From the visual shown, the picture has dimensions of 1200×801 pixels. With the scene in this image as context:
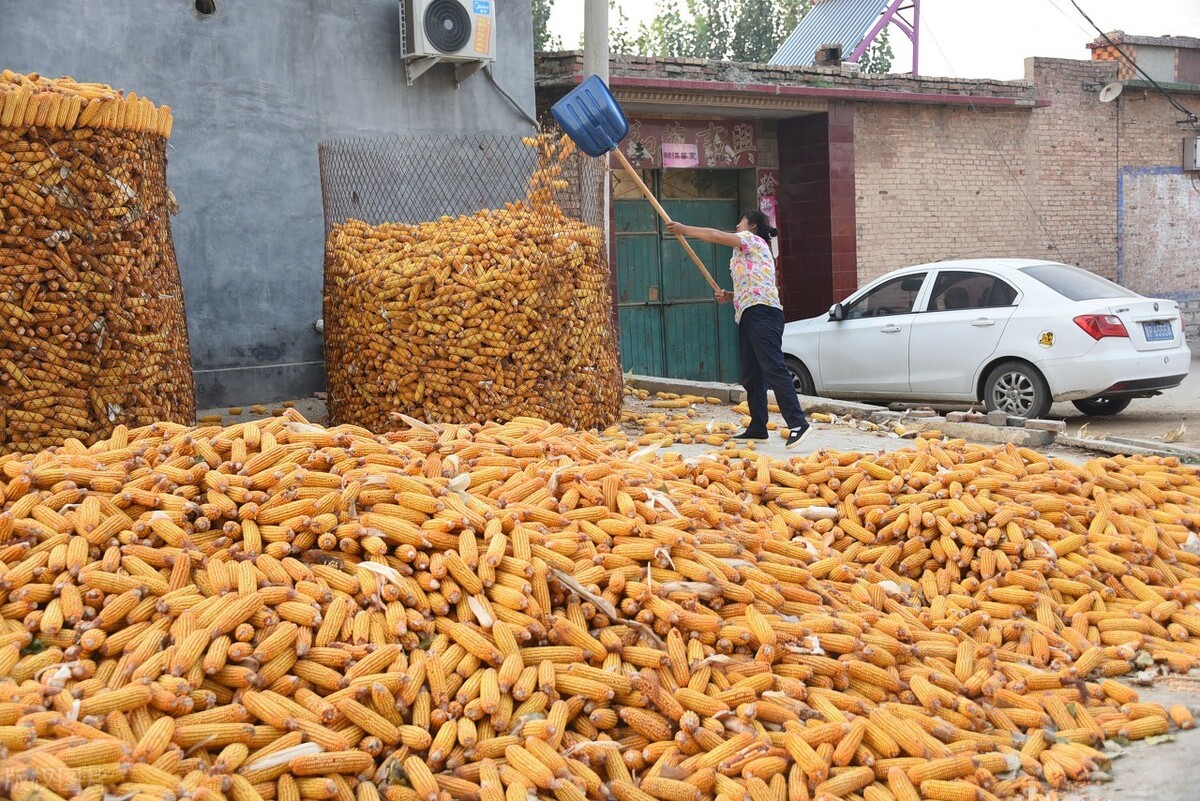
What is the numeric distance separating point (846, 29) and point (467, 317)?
14.3m

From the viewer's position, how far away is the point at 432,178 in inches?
432

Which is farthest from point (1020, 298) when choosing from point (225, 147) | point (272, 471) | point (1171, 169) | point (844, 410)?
point (1171, 169)

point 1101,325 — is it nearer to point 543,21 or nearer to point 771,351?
point 771,351

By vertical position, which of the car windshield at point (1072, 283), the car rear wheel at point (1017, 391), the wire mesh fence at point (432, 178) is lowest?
the car rear wheel at point (1017, 391)

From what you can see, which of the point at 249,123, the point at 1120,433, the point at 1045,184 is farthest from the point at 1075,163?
the point at 249,123

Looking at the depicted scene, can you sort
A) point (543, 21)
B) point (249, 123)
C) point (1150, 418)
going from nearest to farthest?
1. point (249, 123)
2. point (1150, 418)
3. point (543, 21)

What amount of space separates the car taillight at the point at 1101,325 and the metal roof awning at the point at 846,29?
374 inches

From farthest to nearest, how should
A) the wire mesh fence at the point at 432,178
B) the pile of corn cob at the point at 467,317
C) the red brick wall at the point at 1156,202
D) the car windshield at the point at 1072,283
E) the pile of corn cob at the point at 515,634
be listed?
the red brick wall at the point at 1156,202 → the car windshield at the point at 1072,283 → the wire mesh fence at the point at 432,178 → the pile of corn cob at the point at 467,317 → the pile of corn cob at the point at 515,634

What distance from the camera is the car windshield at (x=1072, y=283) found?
11.2m

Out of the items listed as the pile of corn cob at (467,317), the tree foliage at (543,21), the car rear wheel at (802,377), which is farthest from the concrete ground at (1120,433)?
the tree foliage at (543,21)

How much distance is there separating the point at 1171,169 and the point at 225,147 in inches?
668

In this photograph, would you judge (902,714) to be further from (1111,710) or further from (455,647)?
(455,647)

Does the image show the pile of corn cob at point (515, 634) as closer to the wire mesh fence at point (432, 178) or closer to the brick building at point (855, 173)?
the wire mesh fence at point (432, 178)

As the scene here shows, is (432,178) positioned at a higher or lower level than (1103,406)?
higher
